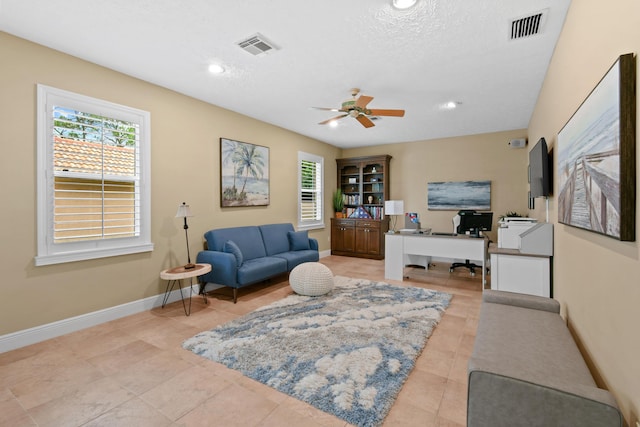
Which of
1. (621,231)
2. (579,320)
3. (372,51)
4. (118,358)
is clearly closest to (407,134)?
(372,51)

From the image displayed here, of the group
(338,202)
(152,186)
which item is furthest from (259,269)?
(338,202)

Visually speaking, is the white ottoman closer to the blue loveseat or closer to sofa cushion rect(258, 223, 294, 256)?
the blue loveseat

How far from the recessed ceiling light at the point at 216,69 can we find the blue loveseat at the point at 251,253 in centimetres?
211

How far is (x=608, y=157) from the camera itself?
47.4 inches

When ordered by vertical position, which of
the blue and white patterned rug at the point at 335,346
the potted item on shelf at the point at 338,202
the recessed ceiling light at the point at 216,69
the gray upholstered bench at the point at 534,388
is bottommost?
the blue and white patterned rug at the point at 335,346

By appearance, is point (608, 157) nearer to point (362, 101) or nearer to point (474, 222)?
point (362, 101)

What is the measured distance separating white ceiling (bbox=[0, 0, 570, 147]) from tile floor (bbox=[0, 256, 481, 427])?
110 inches

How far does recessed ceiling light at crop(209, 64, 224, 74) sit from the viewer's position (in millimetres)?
3164

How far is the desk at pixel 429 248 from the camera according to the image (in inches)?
172

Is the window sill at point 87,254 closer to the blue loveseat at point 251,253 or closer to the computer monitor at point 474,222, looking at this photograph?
the blue loveseat at point 251,253

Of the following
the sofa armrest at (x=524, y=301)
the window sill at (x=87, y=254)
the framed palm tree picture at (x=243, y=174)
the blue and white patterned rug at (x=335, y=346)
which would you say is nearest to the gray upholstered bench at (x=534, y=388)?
the sofa armrest at (x=524, y=301)

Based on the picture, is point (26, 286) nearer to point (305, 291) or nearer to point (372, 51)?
point (305, 291)

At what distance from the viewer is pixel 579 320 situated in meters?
1.81

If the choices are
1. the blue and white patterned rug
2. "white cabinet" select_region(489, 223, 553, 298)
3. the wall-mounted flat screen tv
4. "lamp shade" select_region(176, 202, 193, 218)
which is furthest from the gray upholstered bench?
"lamp shade" select_region(176, 202, 193, 218)
